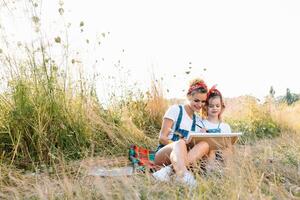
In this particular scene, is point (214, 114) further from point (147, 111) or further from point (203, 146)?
point (147, 111)

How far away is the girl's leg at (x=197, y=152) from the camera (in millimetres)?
4133

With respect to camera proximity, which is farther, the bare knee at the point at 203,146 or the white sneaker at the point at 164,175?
the bare knee at the point at 203,146

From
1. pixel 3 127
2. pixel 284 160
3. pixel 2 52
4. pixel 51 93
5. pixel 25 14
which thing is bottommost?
pixel 284 160

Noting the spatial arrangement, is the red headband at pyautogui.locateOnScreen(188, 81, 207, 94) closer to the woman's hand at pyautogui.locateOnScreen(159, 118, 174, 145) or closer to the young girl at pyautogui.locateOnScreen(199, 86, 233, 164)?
the young girl at pyautogui.locateOnScreen(199, 86, 233, 164)

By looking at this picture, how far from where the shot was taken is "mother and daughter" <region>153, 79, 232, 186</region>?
13.7 ft

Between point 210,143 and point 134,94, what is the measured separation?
303 cm

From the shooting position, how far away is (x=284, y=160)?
463 cm

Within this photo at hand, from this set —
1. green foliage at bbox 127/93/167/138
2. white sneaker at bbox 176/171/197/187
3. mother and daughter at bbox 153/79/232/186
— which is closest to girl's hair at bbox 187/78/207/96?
mother and daughter at bbox 153/79/232/186

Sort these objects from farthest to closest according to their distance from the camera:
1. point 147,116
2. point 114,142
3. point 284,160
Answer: point 147,116 < point 114,142 < point 284,160

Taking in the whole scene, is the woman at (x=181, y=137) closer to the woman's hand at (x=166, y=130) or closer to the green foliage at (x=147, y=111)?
the woman's hand at (x=166, y=130)

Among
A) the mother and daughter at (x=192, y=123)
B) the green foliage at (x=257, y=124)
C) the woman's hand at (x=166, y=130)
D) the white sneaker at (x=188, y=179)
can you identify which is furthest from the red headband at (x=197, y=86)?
the green foliage at (x=257, y=124)

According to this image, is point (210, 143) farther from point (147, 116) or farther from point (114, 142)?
point (147, 116)

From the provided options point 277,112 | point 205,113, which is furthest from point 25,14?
point 277,112

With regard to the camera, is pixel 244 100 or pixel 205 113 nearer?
pixel 205 113
